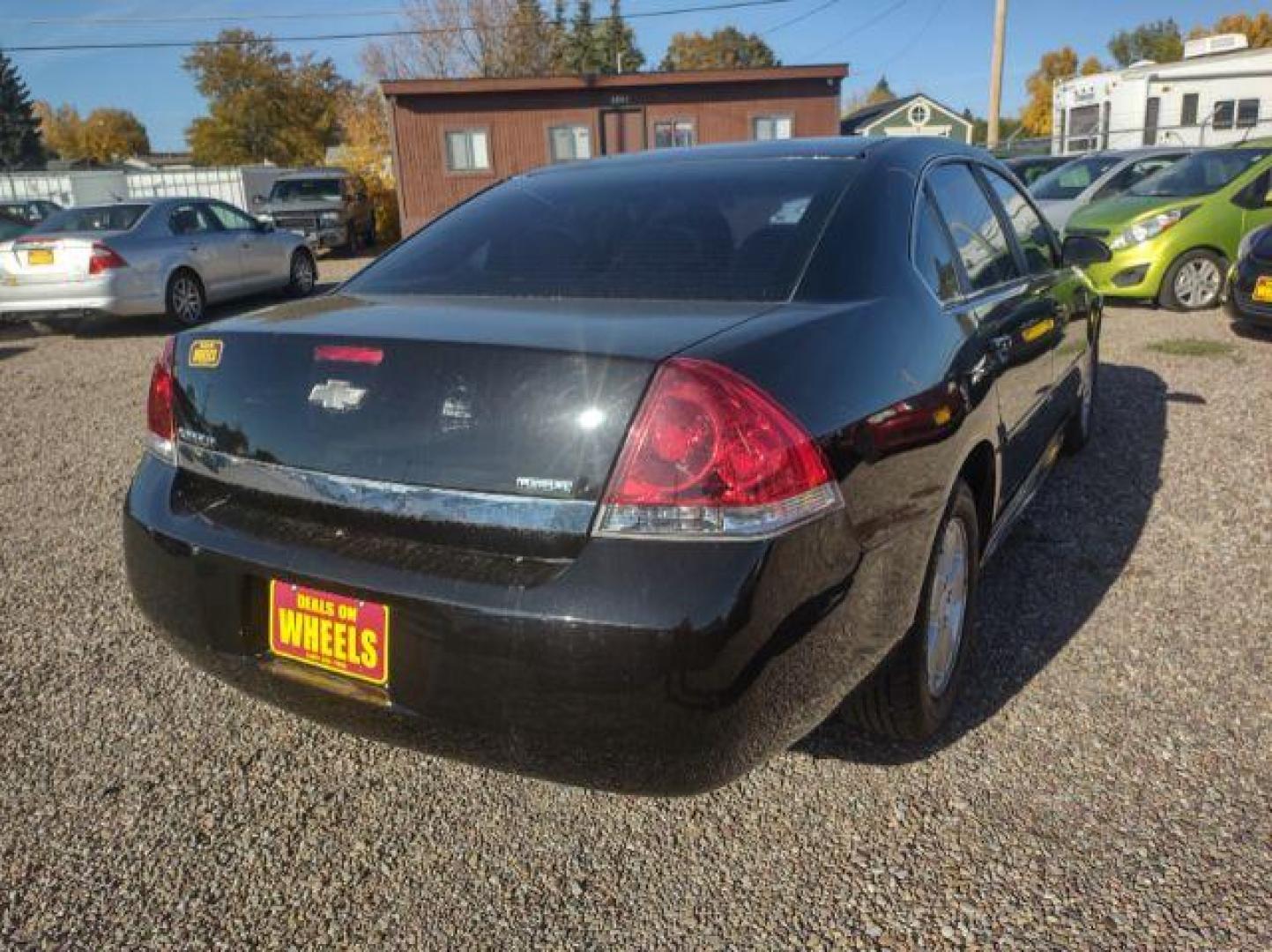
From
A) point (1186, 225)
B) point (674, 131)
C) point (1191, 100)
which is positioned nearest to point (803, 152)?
point (1186, 225)

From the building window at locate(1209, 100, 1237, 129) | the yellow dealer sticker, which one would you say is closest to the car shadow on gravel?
the yellow dealer sticker

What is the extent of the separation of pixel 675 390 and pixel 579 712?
0.58 meters

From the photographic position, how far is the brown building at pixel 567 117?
22125 millimetres

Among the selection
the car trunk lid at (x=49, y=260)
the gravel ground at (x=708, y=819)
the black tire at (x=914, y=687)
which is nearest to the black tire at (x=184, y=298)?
the car trunk lid at (x=49, y=260)

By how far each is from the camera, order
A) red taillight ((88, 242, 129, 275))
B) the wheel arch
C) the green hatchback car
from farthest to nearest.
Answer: red taillight ((88, 242, 129, 275)) < the green hatchback car < the wheel arch

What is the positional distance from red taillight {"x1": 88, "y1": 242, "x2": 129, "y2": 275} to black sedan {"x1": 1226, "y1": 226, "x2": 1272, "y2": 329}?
10.1 m

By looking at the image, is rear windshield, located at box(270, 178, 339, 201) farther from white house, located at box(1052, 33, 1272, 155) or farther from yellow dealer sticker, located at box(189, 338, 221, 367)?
yellow dealer sticker, located at box(189, 338, 221, 367)

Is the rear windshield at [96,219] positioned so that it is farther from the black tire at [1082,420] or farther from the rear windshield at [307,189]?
the rear windshield at [307,189]

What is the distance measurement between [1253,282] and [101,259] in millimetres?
10212

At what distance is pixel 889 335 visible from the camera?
81.7 inches

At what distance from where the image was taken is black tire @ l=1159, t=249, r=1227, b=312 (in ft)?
29.5

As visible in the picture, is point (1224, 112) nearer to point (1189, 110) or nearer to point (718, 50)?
point (1189, 110)

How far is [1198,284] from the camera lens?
909cm

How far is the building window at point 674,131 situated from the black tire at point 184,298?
47.7 ft
